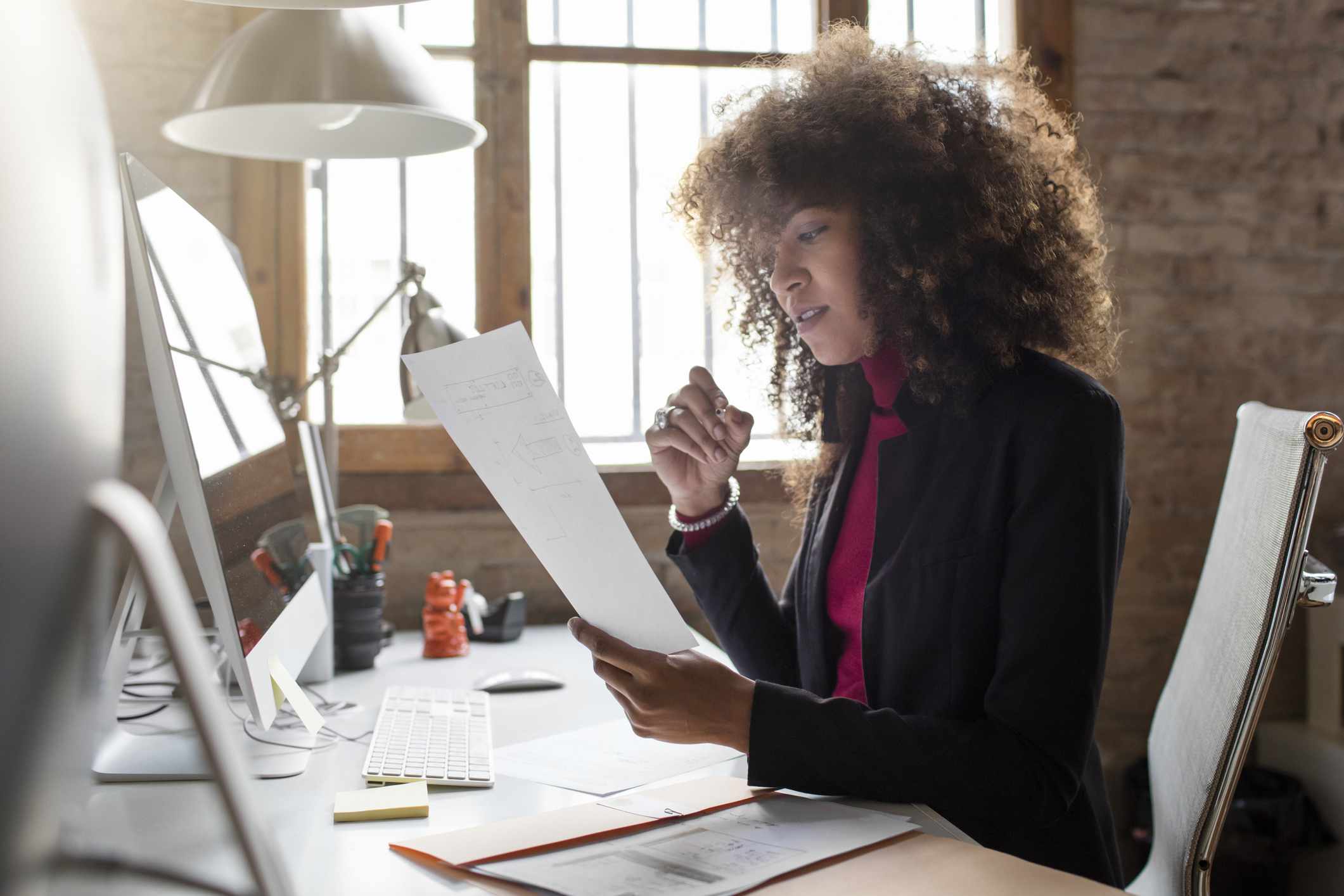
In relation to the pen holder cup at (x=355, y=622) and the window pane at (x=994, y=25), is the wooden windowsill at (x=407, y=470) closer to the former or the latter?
the pen holder cup at (x=355, y=622)

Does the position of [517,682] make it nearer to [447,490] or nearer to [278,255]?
[447,490]

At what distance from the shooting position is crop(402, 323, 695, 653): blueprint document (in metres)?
0.89

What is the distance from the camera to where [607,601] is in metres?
0.98

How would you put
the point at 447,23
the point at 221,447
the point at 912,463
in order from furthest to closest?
the point at 447,23 → the point at 912,463 → the point at 221,447

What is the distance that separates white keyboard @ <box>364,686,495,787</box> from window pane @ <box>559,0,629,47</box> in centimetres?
192

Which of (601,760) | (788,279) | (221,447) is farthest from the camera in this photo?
(788,279)

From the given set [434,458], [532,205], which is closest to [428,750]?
[434,458]

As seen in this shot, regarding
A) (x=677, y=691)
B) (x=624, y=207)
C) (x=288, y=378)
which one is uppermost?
(x=624, y=207)

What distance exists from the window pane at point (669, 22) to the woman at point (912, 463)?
52.6 inches

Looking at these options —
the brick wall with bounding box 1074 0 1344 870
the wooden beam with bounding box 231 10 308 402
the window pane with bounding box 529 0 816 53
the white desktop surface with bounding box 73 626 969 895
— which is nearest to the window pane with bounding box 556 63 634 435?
the window pane with bounding box 529 0 816 53

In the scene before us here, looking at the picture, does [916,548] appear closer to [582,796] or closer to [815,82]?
[582,796]

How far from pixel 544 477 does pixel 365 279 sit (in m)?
1.93

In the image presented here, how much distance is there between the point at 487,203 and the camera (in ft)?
8.54

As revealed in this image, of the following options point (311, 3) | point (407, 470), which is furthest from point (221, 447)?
point (407, 470)
